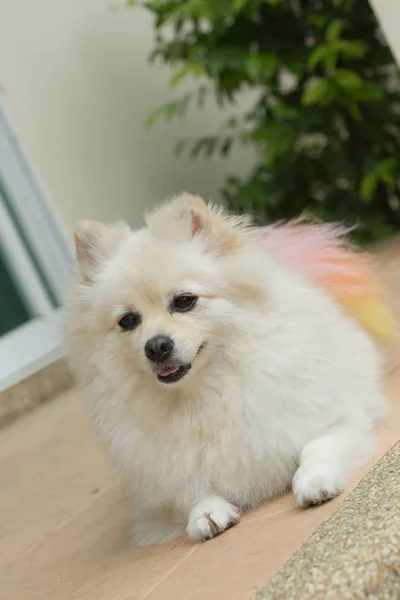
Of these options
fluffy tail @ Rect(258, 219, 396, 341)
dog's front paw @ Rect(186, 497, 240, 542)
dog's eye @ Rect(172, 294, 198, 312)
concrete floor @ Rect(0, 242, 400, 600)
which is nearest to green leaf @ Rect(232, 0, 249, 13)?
concrete floor @ Rect(0, 242, 400, 600)

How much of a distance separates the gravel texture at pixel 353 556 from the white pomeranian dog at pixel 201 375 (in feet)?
0.86

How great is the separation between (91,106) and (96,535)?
8.41 ft

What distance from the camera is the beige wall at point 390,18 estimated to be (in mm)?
3148

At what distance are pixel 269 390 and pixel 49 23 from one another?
8.99 ft

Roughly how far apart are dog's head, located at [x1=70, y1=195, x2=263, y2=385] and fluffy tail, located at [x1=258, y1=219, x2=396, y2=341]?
0.21m

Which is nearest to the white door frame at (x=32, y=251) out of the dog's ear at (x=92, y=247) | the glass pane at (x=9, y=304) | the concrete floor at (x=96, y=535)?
the glass pane at (x=9, y=304)

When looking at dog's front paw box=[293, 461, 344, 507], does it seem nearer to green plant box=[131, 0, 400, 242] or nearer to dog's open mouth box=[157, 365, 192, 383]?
dog's open mouth box=[157, 365, 192, 383]

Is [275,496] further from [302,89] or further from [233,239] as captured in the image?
[302,89]

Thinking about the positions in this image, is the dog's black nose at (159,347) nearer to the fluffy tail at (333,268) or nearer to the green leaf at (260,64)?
the fluffy tail at (333,268)

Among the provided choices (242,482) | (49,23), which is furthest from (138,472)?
(49,23)

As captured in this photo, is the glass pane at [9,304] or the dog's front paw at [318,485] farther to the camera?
the glass pane at [9,304]

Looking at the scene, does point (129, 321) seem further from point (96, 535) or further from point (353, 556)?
point (353, 556)

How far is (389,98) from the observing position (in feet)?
13.3

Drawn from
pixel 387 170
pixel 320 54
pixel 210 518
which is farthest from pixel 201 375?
pixel 387 170
